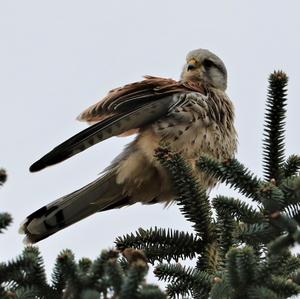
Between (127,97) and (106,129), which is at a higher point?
(127,97)

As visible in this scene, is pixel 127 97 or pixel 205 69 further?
pixel 205 69

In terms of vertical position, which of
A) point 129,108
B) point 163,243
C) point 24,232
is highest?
point 129,108

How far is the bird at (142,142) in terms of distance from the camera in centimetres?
448

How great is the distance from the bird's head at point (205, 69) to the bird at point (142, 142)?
0.72 metres

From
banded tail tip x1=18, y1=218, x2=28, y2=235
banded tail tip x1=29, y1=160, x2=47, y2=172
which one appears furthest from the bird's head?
banded tail tip x1=29, y1=160, x2=47, y2=172

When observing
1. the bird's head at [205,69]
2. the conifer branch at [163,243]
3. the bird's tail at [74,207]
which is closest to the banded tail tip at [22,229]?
the bird's tail at [74,207]

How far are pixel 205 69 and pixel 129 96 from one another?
1.32 meters

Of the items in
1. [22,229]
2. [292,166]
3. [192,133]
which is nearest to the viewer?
[292,166]

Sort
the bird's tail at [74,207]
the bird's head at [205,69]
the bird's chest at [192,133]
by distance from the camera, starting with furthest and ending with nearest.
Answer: the bird's head at [205,69], the bird's chest at [192,133], the bird's tail at [74,207]

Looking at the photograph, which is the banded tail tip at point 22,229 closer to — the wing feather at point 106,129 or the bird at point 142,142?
the bird at point 142,142

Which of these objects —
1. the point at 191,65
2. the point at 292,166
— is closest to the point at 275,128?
the point at 292,166

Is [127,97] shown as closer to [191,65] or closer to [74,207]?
[74,207]

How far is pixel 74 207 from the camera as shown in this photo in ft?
15.1

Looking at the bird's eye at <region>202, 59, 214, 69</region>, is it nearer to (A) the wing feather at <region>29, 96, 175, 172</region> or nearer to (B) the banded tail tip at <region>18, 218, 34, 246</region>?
(A) the wing feather at <region>29, 96, 175, 172</region>
